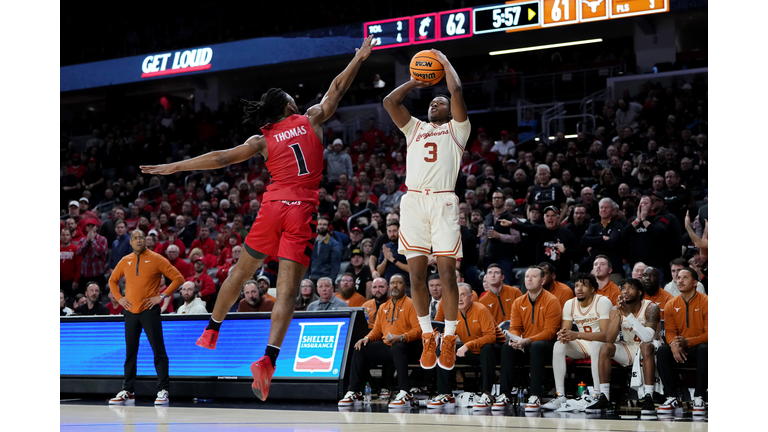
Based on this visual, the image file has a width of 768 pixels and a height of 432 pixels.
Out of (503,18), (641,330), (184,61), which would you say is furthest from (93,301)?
(184,61)

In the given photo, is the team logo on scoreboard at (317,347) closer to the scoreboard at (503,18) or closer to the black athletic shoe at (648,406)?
the black athletic shoe at (648,406)

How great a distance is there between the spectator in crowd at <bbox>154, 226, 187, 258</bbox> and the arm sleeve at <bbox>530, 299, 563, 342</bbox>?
7.72 meters

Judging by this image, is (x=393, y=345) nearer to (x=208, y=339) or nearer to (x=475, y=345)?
(x=475, y=345)

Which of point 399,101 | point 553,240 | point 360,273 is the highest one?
point 399,101

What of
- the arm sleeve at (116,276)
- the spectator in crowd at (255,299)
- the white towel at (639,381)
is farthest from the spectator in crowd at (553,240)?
the arm sleeve at (116,276)

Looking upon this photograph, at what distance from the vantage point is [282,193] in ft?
20.5

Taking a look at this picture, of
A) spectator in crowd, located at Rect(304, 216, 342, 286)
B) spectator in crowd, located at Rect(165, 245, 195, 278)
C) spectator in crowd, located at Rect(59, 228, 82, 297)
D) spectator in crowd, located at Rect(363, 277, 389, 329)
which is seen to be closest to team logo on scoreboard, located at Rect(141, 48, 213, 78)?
spectator in crowd, located at Rect(59, 228, 82, 297)

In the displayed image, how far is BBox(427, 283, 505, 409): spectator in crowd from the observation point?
9031 millimetres

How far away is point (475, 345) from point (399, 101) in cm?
377

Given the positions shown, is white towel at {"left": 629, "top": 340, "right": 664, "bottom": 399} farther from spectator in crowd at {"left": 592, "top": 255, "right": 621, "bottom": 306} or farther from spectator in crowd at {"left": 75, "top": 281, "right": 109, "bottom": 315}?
spectator in crowd at {"left": 75, "top": 281, "right": 109, "bottom": 315}

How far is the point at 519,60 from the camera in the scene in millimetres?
22312

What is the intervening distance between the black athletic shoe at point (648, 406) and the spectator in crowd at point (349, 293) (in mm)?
4453
